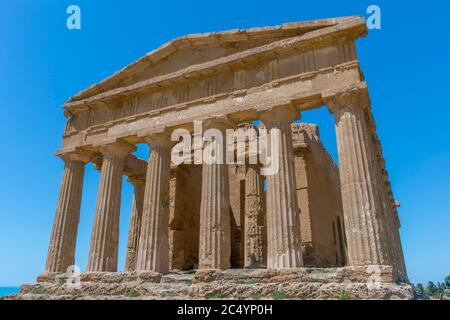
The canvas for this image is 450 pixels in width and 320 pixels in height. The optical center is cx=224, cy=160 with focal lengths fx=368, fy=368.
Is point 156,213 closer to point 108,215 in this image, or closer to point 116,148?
point 108,215

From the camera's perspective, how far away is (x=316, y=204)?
1619 cm

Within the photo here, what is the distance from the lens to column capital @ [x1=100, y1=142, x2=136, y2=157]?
47.6 ft

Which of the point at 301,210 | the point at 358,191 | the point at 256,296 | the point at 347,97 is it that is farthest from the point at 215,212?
the point at 347,97

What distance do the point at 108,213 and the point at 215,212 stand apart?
4531mm

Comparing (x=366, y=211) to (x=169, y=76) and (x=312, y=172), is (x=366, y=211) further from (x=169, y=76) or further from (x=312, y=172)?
(x=169, y=76)

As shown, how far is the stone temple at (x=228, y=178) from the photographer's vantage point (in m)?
9.81

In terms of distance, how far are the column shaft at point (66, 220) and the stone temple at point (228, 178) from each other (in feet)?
0.14

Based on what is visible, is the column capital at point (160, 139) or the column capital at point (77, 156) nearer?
the column capital at point (160, 139)

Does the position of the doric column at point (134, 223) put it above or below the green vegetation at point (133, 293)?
above

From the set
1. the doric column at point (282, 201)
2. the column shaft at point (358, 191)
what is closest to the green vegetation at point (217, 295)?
the doric column at point (282, 201)

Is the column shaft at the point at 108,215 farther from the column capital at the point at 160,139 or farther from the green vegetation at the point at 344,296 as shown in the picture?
the green vegetation at the point at 344,296

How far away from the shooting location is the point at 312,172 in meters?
16.4
